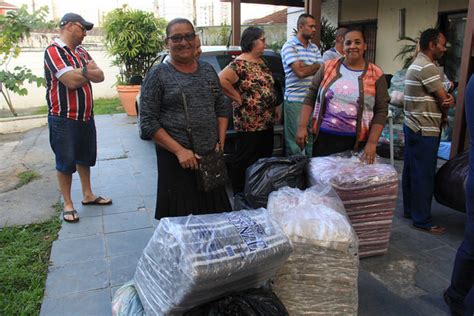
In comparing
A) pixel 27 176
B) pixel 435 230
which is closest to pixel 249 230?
pixel 435 230

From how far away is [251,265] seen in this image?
178 cm

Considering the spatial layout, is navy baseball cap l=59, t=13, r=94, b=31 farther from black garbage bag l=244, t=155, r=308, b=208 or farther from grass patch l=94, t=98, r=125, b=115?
grass patch l=94, t=98, r=125, b=115

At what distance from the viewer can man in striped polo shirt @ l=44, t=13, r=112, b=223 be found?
3.71 m

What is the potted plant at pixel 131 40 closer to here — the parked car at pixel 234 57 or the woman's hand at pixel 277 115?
the parked car at pixel 234 57

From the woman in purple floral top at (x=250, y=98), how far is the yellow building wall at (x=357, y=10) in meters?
Result: 6.43

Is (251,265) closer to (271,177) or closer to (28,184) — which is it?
(271,177)

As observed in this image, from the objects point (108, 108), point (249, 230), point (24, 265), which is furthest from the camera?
point (108, 108)

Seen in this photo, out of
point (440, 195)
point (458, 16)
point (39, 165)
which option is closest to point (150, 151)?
point (39, 165)

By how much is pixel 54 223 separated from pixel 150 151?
119 inches

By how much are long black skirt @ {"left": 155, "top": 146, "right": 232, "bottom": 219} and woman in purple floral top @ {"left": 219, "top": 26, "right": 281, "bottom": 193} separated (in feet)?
4.16

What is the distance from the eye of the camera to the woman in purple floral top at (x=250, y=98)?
384 cm

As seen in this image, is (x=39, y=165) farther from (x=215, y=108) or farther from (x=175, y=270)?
(x=175, y=270)

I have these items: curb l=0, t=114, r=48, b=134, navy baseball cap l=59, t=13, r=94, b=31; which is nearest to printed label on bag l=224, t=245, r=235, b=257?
navy baseball cap l=59, t=13, r=94, b=31

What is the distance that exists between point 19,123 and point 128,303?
877cm
